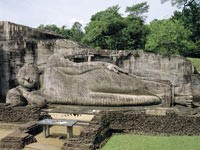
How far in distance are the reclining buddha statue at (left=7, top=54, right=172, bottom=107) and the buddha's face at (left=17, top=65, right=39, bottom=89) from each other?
0.08 metres

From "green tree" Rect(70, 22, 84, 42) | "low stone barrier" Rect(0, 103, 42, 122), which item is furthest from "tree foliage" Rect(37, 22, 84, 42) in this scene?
"low stone barrier" Rect(0, 103, 42, 122)

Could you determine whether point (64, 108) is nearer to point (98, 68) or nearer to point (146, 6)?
point (98, 68)

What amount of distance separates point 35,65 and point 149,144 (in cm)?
700

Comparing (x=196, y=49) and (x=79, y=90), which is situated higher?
(x=196, y=49)

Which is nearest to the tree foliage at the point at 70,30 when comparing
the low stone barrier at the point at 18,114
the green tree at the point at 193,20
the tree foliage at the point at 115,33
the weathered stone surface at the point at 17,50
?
the tree foliage at the point at 115,33

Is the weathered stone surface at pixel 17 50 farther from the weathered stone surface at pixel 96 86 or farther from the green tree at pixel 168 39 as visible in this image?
the green tree at pixel 168 39

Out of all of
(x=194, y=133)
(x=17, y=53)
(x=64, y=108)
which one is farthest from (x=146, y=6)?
(x=194, y=133)

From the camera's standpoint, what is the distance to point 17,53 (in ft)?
46.8

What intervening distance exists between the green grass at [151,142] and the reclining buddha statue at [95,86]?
2.55 meters

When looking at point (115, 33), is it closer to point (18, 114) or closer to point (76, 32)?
point (18, 114)

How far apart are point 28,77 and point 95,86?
110 inches

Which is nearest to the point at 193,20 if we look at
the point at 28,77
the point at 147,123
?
the point at 28,77

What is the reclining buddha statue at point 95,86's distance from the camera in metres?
11.6

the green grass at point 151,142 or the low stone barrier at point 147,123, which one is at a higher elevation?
the low stone barrier at point 147,123
